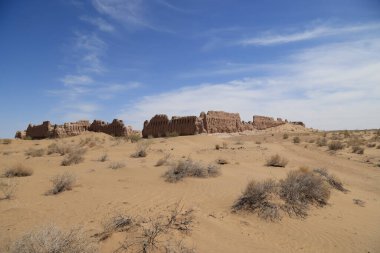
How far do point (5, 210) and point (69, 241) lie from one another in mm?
3868

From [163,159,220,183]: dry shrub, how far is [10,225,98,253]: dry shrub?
633cm

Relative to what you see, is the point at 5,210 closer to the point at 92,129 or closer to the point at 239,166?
the point at 239,166

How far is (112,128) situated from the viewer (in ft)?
147

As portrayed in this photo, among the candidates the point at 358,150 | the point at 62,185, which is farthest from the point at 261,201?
the point at 358,150

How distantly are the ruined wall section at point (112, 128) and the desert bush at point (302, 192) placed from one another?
36.6 meters

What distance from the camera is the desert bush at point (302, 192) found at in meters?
7.69

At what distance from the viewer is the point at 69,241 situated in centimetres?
439

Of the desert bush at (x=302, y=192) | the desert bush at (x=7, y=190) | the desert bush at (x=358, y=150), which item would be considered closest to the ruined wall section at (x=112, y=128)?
the desert bush at (x=358, y=150)

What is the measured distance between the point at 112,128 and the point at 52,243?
41803mm

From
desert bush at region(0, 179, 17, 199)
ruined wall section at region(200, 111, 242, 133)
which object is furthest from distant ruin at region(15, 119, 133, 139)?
desert bush at region(0, 179, 17, 199)

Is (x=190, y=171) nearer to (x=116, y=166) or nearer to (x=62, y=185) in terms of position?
(x=116, y=166)

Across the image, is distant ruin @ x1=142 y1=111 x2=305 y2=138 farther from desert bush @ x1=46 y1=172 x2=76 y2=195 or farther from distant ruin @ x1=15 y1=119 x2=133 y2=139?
desert bush @ x1=46 y1=172 x2=76 y2=195

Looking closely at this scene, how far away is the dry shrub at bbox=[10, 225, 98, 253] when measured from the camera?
159 inches

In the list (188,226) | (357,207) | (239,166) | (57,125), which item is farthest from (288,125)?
(188,226)
